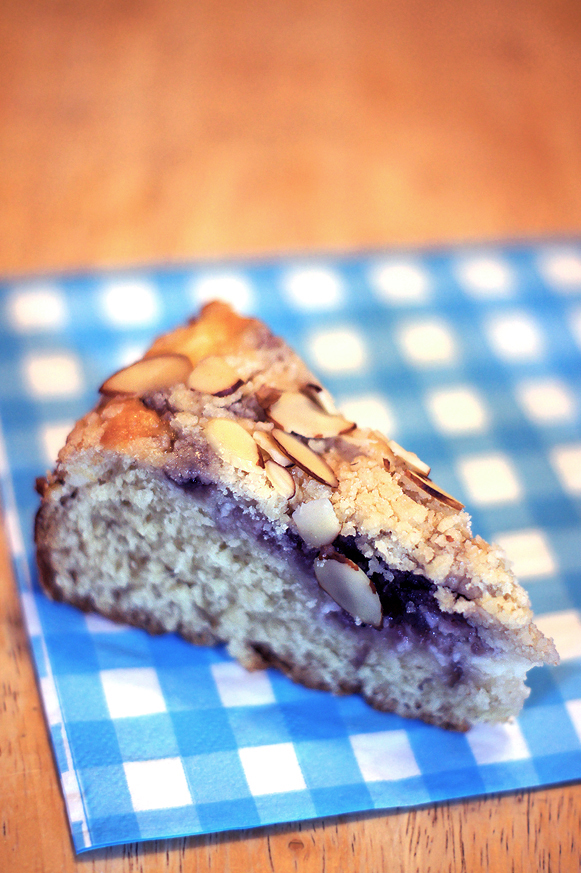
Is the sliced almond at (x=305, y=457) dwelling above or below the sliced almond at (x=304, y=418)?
below

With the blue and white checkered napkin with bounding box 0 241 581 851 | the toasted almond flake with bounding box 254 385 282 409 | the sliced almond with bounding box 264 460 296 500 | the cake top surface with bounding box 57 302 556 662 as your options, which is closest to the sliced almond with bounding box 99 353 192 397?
the cake top surface with bounding box 57 302 556 662

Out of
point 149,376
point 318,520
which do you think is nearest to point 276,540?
point 318,520

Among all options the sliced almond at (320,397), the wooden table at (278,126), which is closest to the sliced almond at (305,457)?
the sliced almond at (320,397)

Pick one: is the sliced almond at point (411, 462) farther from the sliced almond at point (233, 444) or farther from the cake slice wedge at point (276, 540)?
the sliced almond at point (233, 444)

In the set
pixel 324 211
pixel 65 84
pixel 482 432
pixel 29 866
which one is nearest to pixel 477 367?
pixel 482 432

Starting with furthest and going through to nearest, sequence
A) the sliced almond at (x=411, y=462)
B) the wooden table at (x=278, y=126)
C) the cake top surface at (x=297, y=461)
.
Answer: the wooden table at (x=278, y=126)
the sliced almond at (x=411, y=462)
the cake top surface at (x=297, y=461)

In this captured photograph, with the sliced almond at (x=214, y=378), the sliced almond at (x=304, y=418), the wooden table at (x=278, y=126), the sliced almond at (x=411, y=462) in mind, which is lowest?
the sliced almond at (x=411, y=462)

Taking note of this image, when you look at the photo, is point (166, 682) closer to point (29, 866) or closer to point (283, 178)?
point (29, 866)
